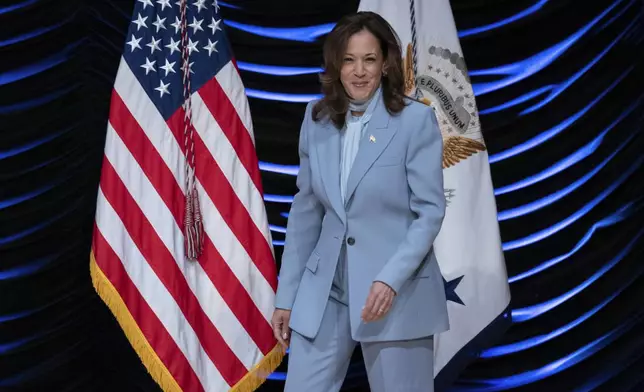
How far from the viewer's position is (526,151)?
3.49m

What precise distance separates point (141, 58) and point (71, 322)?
43.9 inches

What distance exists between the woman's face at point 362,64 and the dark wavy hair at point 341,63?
13 millimetres

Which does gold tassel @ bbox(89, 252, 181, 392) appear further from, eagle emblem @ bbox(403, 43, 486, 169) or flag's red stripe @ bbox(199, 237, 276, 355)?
eagle emblem @ bbox(403, 43, 486, 169)

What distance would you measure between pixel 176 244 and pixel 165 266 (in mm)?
87

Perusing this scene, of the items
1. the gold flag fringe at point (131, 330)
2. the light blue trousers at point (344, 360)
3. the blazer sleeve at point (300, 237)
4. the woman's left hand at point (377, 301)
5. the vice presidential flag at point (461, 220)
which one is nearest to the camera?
the woman's left hand at point (377, 301)

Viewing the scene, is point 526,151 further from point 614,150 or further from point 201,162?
point 201,162

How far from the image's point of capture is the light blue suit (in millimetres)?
2201

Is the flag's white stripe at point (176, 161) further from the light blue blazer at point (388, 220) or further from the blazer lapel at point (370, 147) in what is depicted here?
the blazer lapel at point (370, 147)

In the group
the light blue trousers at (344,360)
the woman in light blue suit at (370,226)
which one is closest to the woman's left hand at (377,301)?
the woman in light blue suit at (370,226)

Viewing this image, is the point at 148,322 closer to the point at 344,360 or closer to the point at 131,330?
the point at 131,330

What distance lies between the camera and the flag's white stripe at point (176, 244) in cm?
307

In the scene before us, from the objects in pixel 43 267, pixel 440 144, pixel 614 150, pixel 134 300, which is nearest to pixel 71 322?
pixel 43 267

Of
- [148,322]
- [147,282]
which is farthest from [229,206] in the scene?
[148,322]

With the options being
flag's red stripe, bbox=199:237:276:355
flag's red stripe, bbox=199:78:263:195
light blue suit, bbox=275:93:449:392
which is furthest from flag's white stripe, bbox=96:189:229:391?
light blue suit, bbox=275:93:449:392
